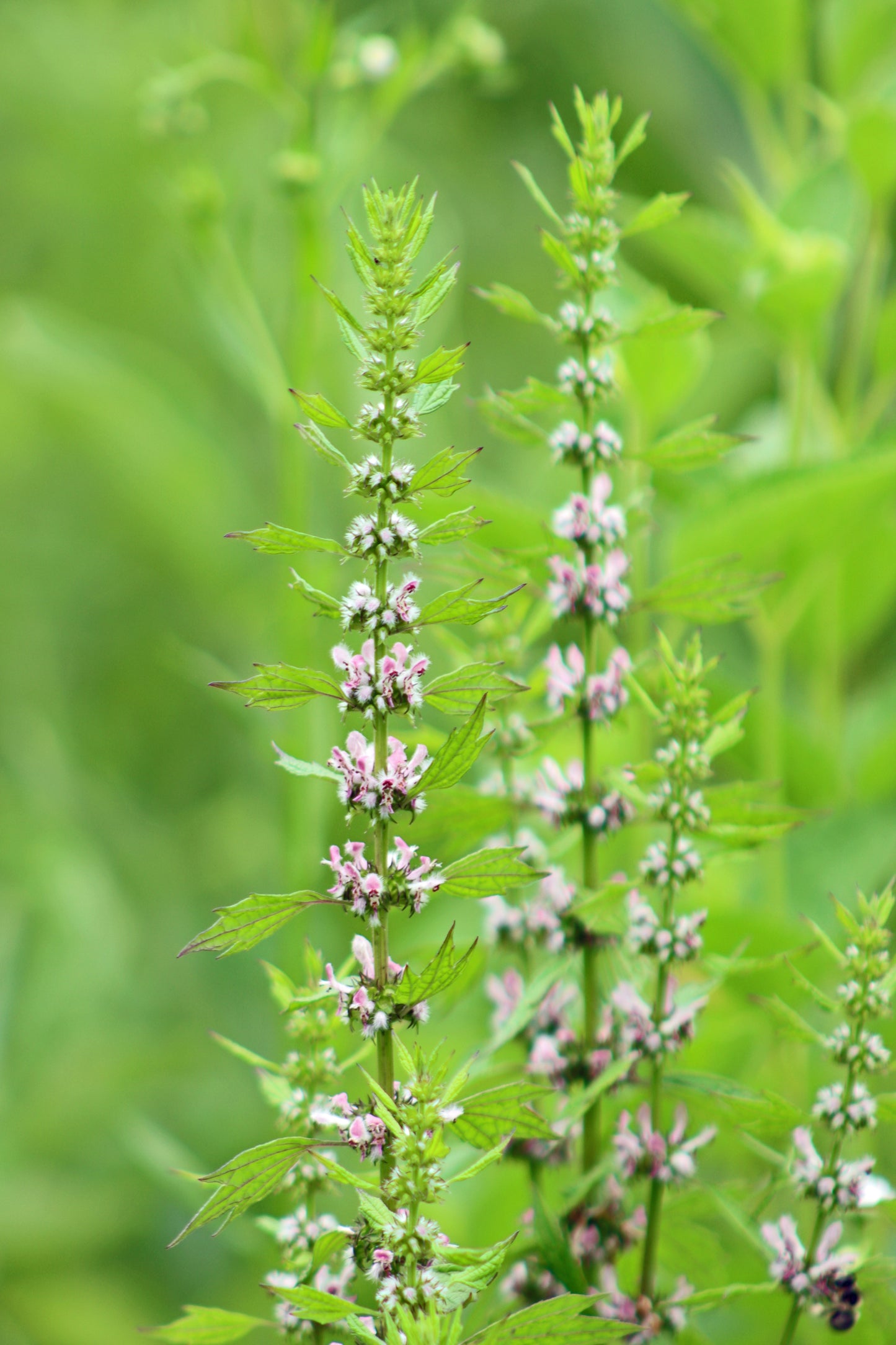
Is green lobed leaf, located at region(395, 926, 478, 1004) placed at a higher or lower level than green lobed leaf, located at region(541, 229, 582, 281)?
lower

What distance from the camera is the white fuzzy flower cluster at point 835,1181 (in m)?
0.37

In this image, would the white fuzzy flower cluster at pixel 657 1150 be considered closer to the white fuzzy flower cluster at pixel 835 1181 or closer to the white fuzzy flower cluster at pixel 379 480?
the white fuzzy flower cluster at pixel 835 1181

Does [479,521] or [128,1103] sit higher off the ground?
[479,521]

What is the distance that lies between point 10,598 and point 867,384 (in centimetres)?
85

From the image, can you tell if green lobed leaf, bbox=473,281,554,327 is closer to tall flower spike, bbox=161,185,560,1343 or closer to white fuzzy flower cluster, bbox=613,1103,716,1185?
tall flower spike, bbox=161,185,560,1343

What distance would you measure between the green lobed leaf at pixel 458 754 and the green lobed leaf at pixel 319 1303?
0.11 metres

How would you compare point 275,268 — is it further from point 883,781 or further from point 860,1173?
point 860,1173

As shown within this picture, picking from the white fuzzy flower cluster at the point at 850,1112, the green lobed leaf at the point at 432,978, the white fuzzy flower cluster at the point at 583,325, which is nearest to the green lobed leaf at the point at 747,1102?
the white fuzzy flower cluster at the point at 850,1112

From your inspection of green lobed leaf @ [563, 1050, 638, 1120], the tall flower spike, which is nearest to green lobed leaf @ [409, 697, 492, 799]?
the tall flower spike

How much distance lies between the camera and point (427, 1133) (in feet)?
1.05

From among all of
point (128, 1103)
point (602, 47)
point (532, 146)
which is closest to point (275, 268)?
point (532, 146)

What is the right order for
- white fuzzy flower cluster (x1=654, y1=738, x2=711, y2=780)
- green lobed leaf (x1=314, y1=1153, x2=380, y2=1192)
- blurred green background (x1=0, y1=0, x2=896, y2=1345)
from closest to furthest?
green lobed leaf (x1=314, y1=1153, x2=380, y2=1192) → white fuzzy flower cluster (x1=654, y1=738, x2=711, y2=780) → blurred green background (x1=0, y1=0, x2=896, y2=1345)

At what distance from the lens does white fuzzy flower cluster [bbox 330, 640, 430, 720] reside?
30 cm

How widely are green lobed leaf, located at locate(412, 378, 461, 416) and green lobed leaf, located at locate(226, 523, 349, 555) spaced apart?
0.12 ft
